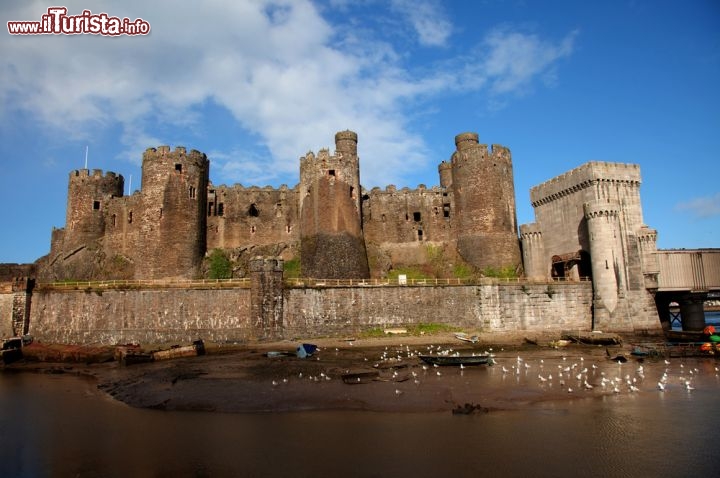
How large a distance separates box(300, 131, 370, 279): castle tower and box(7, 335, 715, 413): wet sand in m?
10.3

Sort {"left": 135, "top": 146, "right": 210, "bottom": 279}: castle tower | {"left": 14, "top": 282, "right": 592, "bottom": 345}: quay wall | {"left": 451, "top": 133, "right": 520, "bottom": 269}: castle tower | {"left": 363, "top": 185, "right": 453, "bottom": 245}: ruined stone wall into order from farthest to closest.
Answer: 1. {"left": 363, "top": 185, "right": 453, "bottom": 245}: ruined stone wall
2. {"left": 451, "top": 133, "right": 520, "bottom": 269}: castle tower
3. {"left": 135, "top": 146, "right": 210, "bottom": 279}: castle tower
4. {"left": 14, "top": 282, "right": 592, "bottom": 345}: quay wall

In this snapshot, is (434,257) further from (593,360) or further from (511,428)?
(511,428)

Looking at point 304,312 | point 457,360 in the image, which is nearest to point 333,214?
point 304,312

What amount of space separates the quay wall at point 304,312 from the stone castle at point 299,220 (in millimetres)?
5166

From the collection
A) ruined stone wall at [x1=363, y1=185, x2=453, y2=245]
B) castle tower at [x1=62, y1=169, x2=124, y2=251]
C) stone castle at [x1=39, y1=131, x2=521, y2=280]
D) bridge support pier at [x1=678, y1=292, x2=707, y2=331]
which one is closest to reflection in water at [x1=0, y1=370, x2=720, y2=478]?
stone castle at [x1=39, y1=131, x2=521, y2=280]

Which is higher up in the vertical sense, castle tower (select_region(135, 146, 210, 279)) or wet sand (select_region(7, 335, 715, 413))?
castle tower (select_region(135, 146, 210, 279))

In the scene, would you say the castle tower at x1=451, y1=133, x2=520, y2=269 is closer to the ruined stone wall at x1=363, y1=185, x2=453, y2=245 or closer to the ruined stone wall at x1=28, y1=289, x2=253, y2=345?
the ruined stone wall at x1=363, y1=185, x2=453, y2=245

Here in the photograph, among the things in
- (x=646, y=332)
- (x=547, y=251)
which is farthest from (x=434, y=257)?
(x=646, y=332)

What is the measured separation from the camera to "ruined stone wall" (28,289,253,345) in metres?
36.7

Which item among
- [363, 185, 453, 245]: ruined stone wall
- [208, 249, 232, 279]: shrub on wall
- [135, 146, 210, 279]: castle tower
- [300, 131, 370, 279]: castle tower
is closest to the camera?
[135, 146, 210, 279]: castle tower

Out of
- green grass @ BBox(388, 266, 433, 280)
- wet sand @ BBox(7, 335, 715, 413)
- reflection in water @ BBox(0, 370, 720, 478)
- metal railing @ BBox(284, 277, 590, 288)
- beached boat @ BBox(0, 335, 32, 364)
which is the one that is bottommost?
reflection in water @ BBox(0, 370, 720, 478)

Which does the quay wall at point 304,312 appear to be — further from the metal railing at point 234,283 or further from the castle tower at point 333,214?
the castle tower at point 333,214

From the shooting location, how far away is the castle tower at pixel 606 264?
1565 inches

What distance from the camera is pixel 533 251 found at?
156 feet
